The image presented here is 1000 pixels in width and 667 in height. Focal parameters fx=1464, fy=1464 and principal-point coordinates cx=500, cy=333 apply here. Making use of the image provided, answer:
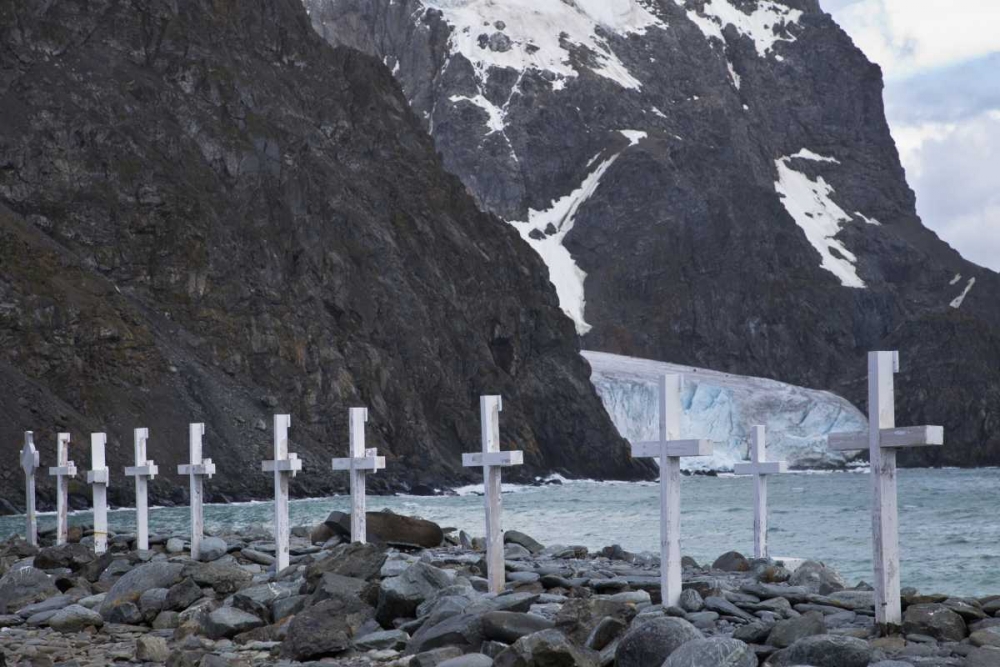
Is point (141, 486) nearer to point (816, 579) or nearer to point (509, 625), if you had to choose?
point (816, 579)

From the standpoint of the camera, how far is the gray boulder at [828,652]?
360 inches

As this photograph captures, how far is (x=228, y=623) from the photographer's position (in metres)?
12.6

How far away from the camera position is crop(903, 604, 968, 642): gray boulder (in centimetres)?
1007

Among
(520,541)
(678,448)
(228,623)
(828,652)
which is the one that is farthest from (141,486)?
(828,652)

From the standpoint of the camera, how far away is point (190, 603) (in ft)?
46.7

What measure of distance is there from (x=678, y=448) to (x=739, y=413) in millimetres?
89747

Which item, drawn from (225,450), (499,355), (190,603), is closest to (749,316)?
(499,355)

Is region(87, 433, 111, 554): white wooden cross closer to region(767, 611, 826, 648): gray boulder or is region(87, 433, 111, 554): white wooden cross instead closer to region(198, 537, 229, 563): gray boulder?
region(198, 537, 229, 563): gray boulder

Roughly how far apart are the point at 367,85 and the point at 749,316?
89571 millimetres

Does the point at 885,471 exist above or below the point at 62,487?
above

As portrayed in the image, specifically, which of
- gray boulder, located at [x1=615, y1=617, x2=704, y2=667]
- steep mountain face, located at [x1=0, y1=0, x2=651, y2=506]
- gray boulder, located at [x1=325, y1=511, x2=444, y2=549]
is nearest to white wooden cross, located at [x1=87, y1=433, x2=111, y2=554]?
gray boulder, located at [x1=325, y1=511, x2=444, y2=549]

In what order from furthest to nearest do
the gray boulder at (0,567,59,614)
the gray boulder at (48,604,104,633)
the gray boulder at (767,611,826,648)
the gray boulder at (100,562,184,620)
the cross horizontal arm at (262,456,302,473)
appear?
the cross horizontal arm at (262,456,302,473)
the gray boulder at (0,567,59,614)
the gray boulder at (100,562,184,620)
the gray boulder at (48,604,104,633)
the gray boulder at (767,611,826,648)

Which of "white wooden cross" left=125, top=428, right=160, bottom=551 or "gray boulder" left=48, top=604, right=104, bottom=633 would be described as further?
"white wooden cross" left=125, top=428, right=160, bottom=551

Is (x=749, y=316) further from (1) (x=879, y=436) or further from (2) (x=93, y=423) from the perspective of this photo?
(1) (x=879, y=436)
